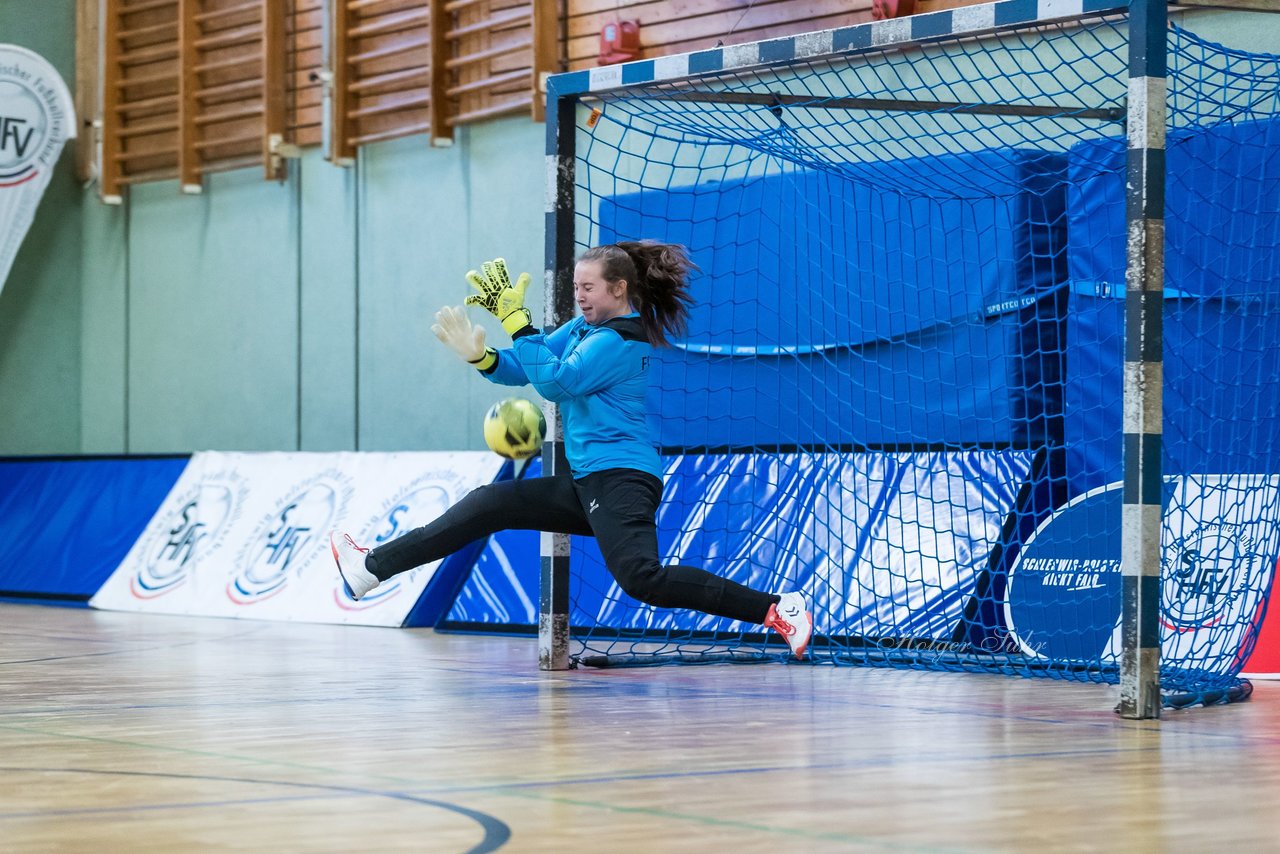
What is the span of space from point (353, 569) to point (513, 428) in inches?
90.6

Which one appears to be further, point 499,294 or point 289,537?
point 289,537

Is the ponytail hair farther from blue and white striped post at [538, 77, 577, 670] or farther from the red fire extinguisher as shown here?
the red fire extinguisher

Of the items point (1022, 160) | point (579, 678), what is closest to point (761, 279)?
point (1022, 160)

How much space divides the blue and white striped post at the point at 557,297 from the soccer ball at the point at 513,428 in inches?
65.8

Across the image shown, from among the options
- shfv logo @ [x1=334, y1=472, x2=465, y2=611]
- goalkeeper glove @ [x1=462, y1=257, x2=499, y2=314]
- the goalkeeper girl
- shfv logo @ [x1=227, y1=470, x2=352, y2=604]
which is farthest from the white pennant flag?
goalkeeper glove @ [x1=462, y1=257, x2=499, y2=314]

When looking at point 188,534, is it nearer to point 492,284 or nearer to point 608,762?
point 492,284

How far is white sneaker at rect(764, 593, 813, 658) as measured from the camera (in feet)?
20.9

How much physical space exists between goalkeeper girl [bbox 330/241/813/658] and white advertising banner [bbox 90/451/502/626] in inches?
130

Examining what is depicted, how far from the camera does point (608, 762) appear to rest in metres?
4.42

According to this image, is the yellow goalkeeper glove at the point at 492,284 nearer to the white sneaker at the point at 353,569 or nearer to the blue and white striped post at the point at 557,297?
the blue and white striped post at the point at 557,297

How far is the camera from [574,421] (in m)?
6.68

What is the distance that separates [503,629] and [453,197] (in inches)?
144

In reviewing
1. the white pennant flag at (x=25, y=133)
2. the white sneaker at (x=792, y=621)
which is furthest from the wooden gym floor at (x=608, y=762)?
the white pennant flag at (x=25, y=133)

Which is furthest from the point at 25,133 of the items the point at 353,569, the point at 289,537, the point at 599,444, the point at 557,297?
the point at 599,444
